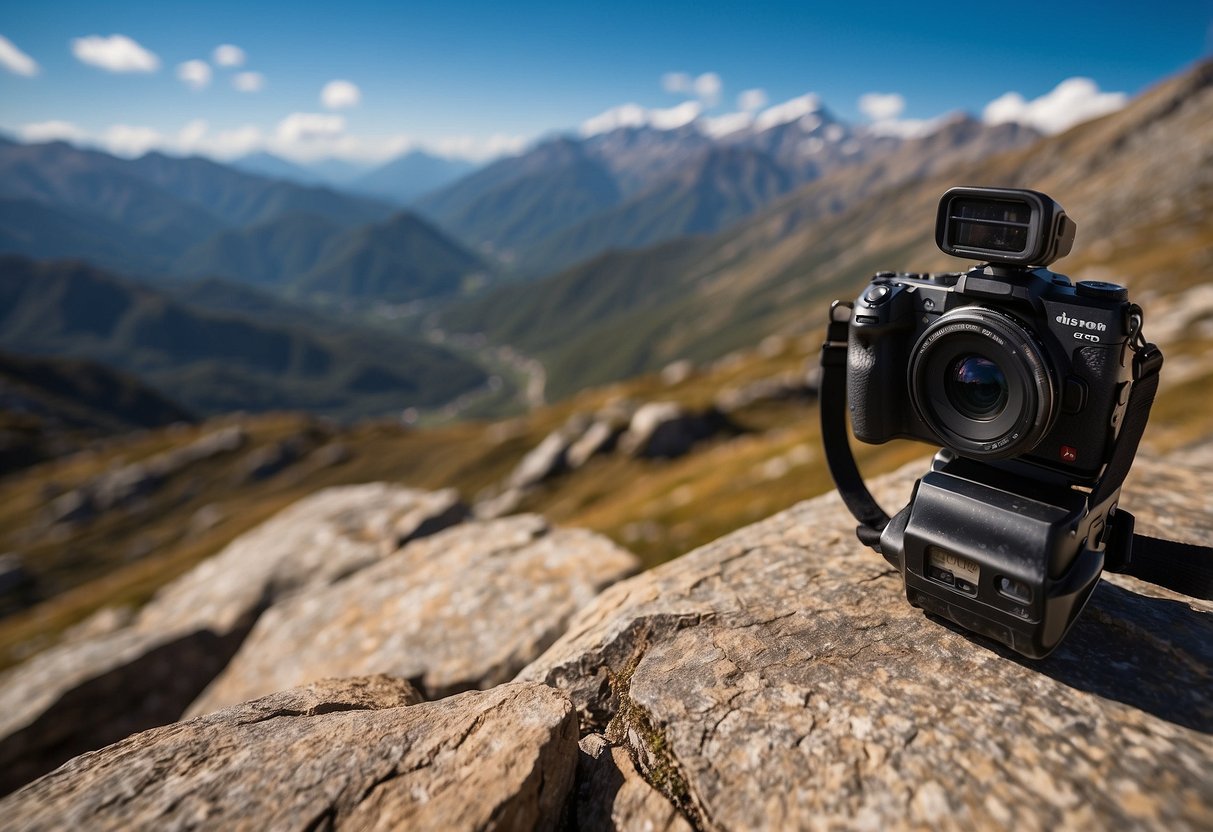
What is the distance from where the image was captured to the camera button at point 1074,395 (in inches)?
186

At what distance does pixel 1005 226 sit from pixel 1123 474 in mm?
2406

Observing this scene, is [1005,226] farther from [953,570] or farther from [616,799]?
[616,799]

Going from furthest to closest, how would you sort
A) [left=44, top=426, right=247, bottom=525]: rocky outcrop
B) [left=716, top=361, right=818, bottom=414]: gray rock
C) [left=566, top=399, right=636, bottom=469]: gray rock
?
[left=44, top=426, right=247, bottom=525]: rocky outcrop → [left=716, top=361, right=818, bottom=414]: gray rock → [left=566, top=399, right=636, bottom=469]: gray rock

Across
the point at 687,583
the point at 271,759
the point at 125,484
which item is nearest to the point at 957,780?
the point at 687,583

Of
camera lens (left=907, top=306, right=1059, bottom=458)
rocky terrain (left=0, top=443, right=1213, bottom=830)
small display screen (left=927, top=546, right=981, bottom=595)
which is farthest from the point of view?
small display screen (left=927, top=546, right=981, bottom=595)

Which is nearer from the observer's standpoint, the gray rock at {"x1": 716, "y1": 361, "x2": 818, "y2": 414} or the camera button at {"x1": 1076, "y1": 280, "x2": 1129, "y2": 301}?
the camera button at {"x1": 1076, "y1": 280, "x2": 1129, "y2": 301}

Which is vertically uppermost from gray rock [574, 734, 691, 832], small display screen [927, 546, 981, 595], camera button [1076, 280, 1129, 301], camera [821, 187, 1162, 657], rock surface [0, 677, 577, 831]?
camera button [1076, 280, 1129, 301]

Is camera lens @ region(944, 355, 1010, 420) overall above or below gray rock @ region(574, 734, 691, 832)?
above

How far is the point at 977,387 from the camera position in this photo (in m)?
5.17

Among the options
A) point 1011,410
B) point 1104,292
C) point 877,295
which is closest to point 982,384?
point 1011,410

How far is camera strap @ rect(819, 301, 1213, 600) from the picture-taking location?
4887 mm

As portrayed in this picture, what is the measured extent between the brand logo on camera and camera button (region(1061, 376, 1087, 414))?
0.35 m

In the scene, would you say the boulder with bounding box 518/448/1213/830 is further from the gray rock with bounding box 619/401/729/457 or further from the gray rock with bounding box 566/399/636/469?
the gray rock with bounding box 566/399/636/469

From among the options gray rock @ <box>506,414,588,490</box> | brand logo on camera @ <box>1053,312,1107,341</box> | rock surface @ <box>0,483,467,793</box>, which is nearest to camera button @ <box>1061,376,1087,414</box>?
brand logo on camera @ <box>1053,312,1107,341</box>
